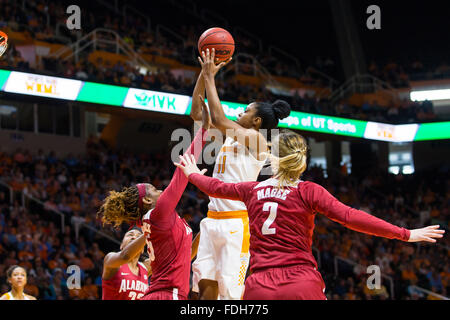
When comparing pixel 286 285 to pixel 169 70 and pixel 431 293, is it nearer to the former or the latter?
pixel 431 293

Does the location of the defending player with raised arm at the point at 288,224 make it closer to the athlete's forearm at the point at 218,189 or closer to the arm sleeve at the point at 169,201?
the athlete's forearm at the point at 218,189

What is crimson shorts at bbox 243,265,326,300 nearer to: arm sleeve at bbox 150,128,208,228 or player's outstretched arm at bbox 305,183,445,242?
player's outstretched arm at bbox 305,183,445,242

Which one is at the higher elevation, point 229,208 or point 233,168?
point 233,168

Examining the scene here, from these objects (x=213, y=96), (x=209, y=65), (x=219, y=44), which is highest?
(x=219, y=44)

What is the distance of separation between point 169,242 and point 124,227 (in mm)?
9377

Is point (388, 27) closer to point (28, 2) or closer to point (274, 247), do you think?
point (28, 2)

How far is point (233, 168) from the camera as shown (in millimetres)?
5242

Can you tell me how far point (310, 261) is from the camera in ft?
11.4

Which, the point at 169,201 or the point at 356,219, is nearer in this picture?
the point at 356,219

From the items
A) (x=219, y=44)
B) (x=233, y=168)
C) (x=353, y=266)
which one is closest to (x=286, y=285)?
(x=233, y=168)

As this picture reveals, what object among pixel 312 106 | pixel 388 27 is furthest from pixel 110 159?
pixel 388 27

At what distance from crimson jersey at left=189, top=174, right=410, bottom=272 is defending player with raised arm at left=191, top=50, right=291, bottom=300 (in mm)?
1398

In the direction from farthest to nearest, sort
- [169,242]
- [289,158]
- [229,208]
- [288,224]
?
[229,208]
[169,242]
[289,158]
[288,224]

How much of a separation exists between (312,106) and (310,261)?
15199 mm
